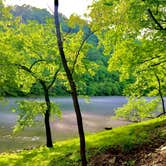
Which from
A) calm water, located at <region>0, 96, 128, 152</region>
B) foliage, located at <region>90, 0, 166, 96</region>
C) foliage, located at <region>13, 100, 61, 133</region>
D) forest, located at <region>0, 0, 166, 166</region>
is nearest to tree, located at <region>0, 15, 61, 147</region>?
forest, located at <region>0, 0, 166, 166</region>

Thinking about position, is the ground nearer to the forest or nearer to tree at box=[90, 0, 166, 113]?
the forest

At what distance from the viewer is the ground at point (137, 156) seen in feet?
58.2

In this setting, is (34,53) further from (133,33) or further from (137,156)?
(137,156)

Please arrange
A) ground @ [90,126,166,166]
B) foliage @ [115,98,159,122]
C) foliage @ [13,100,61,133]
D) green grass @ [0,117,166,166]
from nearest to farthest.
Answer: ground @ [90,126,166,166]
green grass @ [0,117,166,166]
foliage @ [13,100,61,133]
foliage @ [115,98,159,122]

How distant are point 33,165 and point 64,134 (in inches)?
1158

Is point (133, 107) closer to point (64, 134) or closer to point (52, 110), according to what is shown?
point (52, 110)

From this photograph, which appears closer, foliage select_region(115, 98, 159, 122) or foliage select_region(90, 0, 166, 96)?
foliage select_region(90, 0, 166, 96)

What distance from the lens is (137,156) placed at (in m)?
20.2

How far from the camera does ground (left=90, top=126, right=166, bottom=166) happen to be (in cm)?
1775

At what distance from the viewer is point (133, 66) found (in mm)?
26109

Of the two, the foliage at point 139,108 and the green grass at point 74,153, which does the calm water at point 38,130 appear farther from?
the green grass at point 74,153

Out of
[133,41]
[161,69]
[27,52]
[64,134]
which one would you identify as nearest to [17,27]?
[27,52]

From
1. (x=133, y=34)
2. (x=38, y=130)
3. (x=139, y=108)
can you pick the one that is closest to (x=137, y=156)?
(x=133, y=34)

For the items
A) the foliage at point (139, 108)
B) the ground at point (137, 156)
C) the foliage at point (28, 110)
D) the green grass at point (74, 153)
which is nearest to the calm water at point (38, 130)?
the foliage at point (139, 108)
